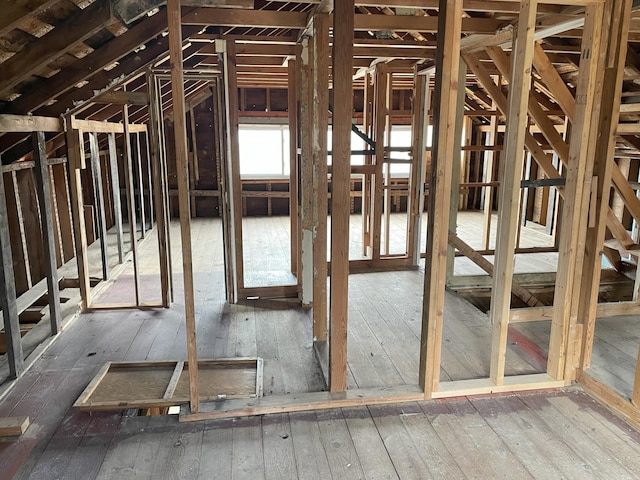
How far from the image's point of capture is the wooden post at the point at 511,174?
2266 millimetres

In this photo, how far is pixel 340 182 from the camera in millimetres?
2318

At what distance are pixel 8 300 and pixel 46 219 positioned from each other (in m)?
0.71

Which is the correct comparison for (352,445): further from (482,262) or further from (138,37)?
(138,37)

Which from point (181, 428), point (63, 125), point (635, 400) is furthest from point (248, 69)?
point (635, 400)

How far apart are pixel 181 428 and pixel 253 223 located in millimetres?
6290

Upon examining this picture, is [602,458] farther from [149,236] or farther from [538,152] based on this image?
[149,236]

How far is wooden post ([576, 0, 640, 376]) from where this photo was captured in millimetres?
2373

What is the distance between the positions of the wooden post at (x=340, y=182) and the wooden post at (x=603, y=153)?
127 centimetres

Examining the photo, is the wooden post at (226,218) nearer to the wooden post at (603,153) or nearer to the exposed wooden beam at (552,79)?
the exposed wooden beam at (552,79)

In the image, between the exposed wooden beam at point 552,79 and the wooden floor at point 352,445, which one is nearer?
the wooden floor at point 352,445

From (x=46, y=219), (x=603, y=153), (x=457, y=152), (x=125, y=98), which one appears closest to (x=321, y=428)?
(x=603, y=153)

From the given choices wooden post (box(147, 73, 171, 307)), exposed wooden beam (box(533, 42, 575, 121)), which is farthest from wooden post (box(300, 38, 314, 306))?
exposed wooden beam (box(533, 42, 575, 121))

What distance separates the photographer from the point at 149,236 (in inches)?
284

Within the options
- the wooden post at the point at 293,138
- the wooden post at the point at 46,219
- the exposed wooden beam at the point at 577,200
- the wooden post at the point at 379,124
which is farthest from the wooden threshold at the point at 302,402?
the wooden post at the point at 379,124
